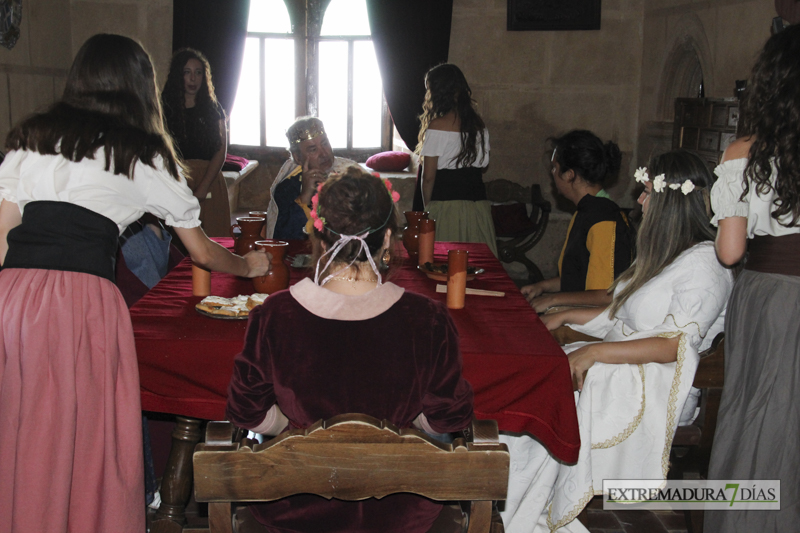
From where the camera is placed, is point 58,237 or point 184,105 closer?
point 58,237

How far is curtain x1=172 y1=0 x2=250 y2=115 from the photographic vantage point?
554 centimetres

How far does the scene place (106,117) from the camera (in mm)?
1812

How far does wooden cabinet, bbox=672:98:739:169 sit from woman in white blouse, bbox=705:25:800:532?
1967mm

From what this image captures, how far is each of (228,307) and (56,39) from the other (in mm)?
4220

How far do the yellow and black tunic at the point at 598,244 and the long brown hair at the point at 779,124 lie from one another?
806 millimetres

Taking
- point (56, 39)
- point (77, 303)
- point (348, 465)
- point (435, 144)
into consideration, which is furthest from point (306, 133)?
point (56, 39)

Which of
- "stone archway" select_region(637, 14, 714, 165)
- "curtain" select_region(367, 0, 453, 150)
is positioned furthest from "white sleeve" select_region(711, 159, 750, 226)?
"curtain" select_region(367, 0, 453, 150)

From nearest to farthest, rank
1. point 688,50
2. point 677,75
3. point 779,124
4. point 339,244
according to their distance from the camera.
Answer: point 339,244
point 779,124
point 688,50
point 677,75

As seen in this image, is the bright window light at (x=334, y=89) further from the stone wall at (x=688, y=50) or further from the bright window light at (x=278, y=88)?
the stone wall at (x=688, y=50)

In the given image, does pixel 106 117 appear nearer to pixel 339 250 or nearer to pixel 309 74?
pixel 339 250

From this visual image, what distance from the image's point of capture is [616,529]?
7.72 ft

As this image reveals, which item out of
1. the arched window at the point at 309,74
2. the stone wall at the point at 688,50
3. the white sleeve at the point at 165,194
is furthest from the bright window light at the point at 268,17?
the white sleeve at the point at 165,194

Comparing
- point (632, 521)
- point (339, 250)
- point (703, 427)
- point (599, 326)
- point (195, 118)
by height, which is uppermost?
point (195, 118)

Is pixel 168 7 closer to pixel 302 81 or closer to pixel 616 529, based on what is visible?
pixel 302 81
